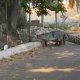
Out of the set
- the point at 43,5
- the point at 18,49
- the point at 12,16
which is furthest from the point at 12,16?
the point at 18,49

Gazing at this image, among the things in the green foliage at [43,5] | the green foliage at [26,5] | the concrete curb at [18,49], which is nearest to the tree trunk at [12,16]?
the green foliage at [26,5]

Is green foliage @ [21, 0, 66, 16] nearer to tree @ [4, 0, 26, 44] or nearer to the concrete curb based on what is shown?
tree @ [4, 0, 26, 44]

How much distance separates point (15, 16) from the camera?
18812 mm

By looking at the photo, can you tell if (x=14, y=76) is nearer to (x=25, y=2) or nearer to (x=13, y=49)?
(x=13, y=49)

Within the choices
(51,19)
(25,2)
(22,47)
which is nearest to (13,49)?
(22,47)

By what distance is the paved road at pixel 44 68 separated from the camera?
33.4ft

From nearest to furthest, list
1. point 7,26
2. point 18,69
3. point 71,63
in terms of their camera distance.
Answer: point 18,69 < point 71,63 < point 7,26

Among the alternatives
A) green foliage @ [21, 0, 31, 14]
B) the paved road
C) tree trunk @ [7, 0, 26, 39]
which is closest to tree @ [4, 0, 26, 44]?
tree trunk @ [7, 0, 26, 39]

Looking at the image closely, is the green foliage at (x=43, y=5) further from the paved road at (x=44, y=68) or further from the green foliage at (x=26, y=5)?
the paved road at (x=44, y=68)

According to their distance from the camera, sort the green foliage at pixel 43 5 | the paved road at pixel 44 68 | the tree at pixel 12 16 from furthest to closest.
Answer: the green foliage at pixel 43 5 < the tree at pixel 12 16 < the paved road at pixel 44 68

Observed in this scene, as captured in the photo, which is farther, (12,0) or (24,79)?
(12,0)

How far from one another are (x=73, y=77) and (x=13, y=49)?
568cm

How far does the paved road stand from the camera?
33.4 feet

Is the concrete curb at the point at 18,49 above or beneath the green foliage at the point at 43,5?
beneath
